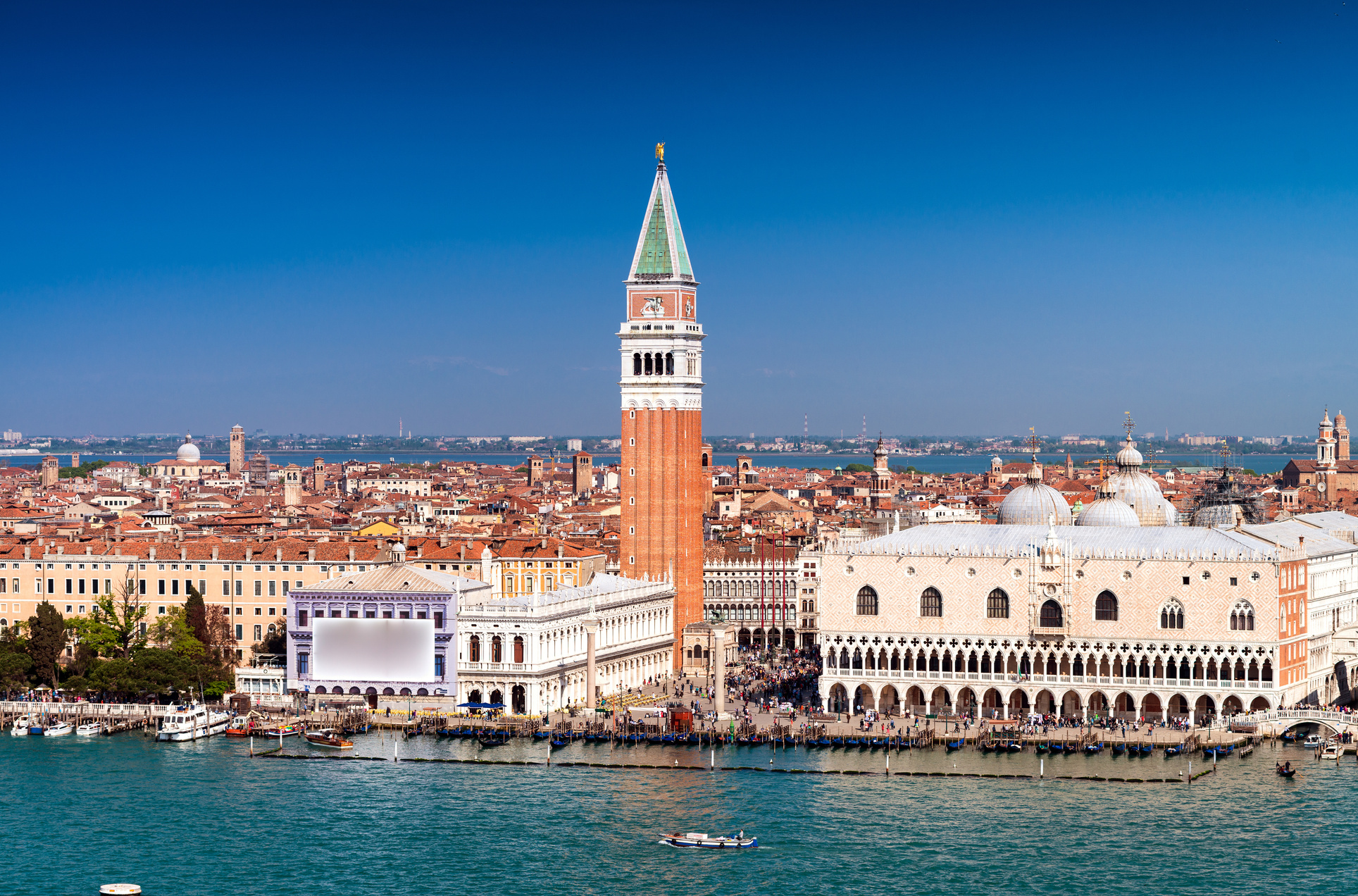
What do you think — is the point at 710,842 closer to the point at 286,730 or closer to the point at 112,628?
the point at 286,730

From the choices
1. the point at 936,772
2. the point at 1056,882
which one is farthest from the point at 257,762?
the point at 1056,882

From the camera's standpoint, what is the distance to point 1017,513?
55969 mm

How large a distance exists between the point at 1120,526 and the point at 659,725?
41.8 ft

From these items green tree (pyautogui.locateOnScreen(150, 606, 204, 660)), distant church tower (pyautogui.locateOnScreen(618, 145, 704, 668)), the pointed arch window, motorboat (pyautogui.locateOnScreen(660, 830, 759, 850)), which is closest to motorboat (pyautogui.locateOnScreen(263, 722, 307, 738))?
green tree (pyautogui.locateOnScreen(150, 606, 204, 660))

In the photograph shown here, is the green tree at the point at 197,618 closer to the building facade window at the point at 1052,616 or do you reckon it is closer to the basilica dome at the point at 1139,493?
the building facade window at the point at 1052,616

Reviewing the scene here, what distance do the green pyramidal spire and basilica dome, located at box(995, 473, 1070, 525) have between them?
10.6 meters

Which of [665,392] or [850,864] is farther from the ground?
[665,392]

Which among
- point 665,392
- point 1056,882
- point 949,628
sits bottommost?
point 1056,882

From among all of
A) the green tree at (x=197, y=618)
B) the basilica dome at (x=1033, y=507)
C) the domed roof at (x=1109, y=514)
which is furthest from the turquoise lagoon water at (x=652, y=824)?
the basilica dome at (x=1033, y=507)

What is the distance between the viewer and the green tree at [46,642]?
179 ft

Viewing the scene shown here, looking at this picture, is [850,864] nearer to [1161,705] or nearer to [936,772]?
[936,772]

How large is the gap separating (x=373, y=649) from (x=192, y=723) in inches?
179

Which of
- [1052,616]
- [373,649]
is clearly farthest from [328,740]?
[1052,616]

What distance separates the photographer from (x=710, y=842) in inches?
1523
